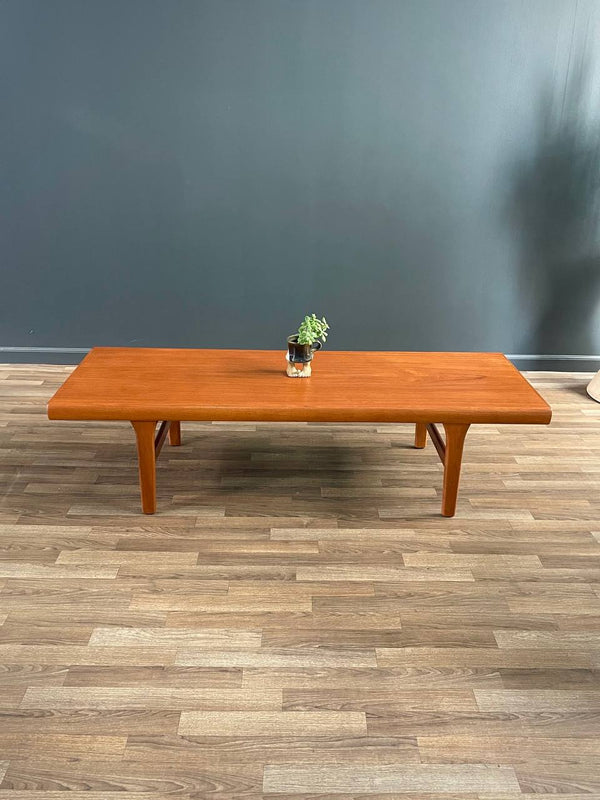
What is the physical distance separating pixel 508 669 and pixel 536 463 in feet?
4.07

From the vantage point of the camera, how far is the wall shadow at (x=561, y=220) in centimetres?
354

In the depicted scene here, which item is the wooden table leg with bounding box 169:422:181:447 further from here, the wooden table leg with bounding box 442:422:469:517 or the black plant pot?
the wooden table leg with bounding box 442:422:469:517

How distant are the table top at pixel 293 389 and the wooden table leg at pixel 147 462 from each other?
7cm

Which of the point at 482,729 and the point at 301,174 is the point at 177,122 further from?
the point at 482,729

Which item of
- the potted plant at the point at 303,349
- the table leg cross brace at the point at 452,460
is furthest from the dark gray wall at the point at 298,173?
the table leg cross brace at the point at 452,460

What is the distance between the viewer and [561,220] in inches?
145

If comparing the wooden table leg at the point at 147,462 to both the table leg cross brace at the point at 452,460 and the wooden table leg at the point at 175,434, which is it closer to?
the wooden table leg at the point at 175,434

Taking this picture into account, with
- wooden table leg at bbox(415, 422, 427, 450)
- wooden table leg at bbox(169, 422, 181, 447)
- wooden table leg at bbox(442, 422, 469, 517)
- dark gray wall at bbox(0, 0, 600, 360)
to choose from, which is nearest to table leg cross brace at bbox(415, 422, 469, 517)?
wooden table leg at bbox(442, 422, 469, 517)

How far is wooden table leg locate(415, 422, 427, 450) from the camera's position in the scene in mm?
2949

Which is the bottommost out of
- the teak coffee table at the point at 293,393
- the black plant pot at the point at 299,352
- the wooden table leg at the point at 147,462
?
the wooden table leg at the point at 147,462

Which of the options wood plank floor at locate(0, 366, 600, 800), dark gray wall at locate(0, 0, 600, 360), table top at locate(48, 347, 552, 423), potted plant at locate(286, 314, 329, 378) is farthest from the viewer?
dark gray wall at locate(0, 0, 600, 360)

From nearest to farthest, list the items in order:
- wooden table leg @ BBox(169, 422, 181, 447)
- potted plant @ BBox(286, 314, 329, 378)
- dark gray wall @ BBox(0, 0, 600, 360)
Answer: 1. potted plant @ BBox(286, 314, 329, 378)
2. wooden table leg @ BBox(169, 422, 181, 447)
3. dark gray wall @ BBox(0, 0, 600, 360)

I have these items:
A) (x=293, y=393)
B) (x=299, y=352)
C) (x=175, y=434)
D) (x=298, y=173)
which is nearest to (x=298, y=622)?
(x=293, y=393)

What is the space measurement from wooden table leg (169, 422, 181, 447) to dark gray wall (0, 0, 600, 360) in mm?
1007
